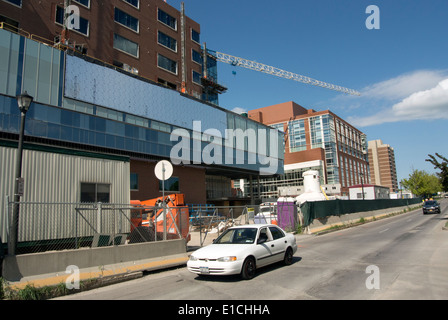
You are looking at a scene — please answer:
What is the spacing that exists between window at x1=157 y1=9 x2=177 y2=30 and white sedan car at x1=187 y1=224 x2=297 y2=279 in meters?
40.4

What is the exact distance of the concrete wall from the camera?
25.7 ft

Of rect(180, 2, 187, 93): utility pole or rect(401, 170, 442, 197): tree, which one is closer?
rect(180, 2, 187, 93): utility pole

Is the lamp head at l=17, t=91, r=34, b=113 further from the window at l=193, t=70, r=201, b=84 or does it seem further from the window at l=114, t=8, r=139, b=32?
the window at l=193, t=70, r=201, b=84

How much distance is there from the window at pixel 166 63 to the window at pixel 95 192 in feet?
99.4

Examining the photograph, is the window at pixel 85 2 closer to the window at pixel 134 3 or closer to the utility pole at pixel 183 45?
the window at pixel 134 3

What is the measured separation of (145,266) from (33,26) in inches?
1094

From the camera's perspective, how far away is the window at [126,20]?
3691cm

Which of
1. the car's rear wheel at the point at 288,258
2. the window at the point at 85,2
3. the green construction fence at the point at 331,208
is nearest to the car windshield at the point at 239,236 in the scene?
Result: the car's rear wheel at the point at 288,258

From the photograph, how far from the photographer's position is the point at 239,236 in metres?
9.83

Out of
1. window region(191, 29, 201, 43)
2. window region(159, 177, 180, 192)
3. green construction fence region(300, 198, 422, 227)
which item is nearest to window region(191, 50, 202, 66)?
window region(191, 29, 201, 43)

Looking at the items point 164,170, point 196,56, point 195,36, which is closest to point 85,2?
point 196,56
